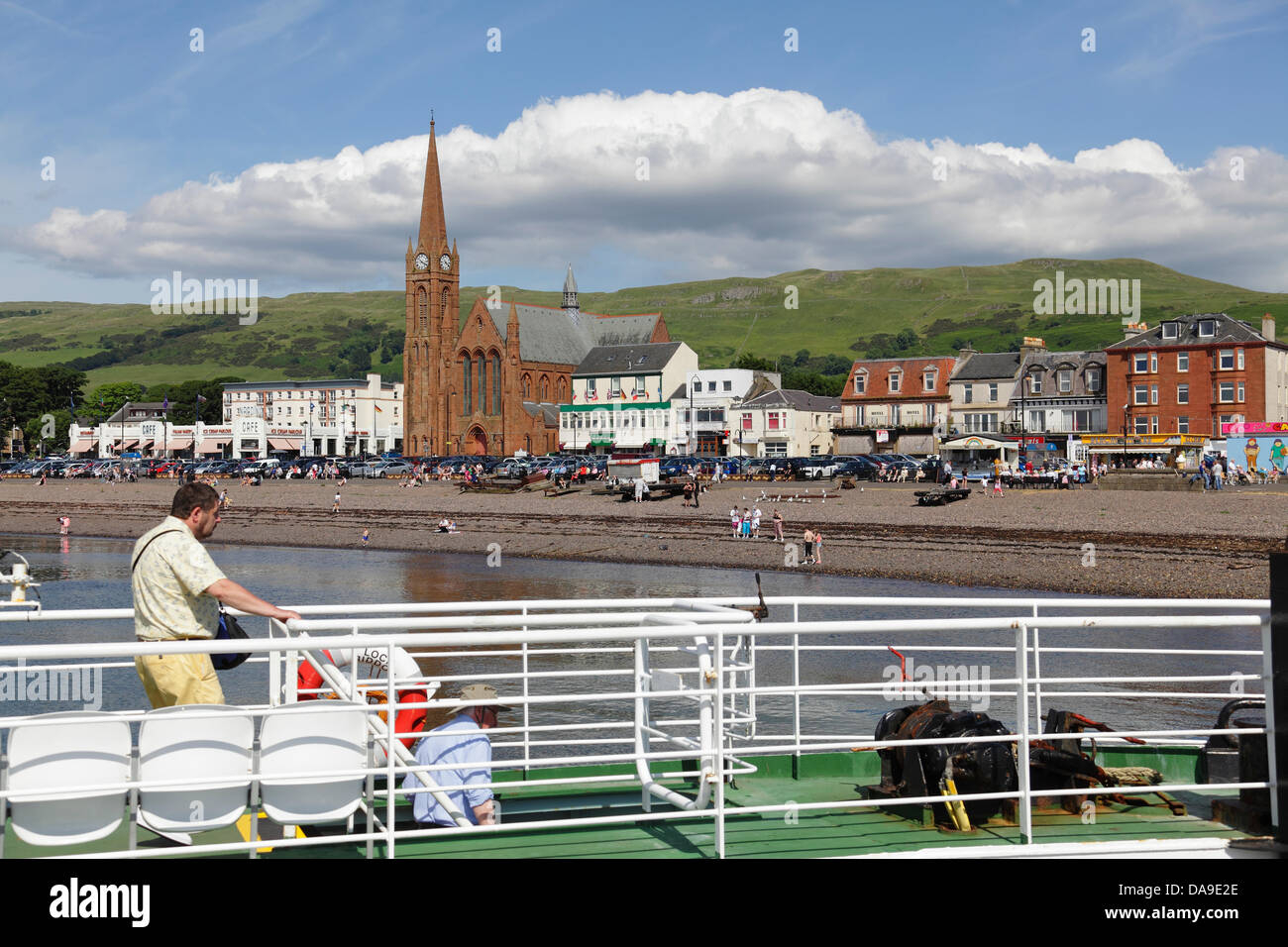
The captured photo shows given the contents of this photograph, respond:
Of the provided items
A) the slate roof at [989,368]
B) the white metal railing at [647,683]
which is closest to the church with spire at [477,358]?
the slate roof at [989,368]

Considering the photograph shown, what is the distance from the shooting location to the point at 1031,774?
268 inches

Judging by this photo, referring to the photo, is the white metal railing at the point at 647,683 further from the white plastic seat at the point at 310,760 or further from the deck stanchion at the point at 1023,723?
the white plastic seat at the point at 310,760

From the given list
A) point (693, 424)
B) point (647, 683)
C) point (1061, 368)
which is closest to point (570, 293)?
point (693, 424)

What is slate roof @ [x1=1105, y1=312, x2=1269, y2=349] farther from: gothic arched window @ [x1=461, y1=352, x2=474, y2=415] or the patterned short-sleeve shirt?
the patterned short-sleeve shirt

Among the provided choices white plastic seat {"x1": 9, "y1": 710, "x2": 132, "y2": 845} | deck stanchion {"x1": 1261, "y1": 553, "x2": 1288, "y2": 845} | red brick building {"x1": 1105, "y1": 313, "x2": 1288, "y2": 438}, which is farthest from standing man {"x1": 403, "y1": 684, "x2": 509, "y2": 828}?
red brick building {"x1": 1105, "y1": 313, "x2": 1288, "y2": 438}

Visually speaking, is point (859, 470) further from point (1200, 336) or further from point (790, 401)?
point (790, 401)

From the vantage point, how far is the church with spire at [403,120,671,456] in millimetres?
124000

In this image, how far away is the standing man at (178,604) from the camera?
18.0 feet

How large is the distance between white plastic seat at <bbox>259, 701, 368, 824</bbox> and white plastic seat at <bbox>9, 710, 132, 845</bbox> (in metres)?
0.58

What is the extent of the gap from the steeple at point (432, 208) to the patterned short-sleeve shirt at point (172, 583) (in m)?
131
